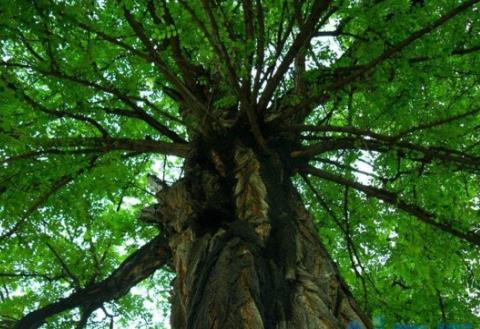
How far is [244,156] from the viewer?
139 inches

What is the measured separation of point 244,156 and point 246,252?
107 centimetres

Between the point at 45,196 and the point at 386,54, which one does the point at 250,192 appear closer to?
the point at 386,54

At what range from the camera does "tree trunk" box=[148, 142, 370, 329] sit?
2303 millimetres

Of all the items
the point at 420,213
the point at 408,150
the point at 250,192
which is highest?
the point at 408,150

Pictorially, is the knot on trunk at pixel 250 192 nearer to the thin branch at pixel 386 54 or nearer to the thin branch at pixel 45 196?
the thin branch at pixel 386 54

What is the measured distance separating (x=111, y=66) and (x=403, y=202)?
2.40m

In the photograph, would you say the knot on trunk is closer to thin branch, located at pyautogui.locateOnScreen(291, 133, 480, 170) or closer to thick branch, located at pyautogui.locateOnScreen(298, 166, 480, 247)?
thin branch, located at pyautogui.locateOnScreen(291, 133, 480, 170)

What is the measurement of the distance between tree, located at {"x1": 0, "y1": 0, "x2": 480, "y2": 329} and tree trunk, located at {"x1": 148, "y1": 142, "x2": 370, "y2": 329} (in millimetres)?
11

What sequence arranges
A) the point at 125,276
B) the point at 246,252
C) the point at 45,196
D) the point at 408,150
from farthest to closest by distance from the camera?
1. the point at 125,276
2. the point at 45,196
3. the point at 408,150
4. the point at 246,252

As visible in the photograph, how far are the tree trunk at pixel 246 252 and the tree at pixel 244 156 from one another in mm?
11

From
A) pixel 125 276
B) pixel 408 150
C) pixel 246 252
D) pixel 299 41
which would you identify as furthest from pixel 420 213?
pixel 125 276

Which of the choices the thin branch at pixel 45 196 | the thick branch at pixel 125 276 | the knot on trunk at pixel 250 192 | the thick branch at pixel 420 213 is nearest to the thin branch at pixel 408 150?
the thick branch at pixel 420 213

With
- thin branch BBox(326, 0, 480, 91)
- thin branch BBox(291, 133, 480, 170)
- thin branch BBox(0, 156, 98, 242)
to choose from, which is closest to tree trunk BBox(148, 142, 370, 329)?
thin branch BBox(291, 133, 480, 170)

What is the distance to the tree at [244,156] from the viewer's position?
2.60m
